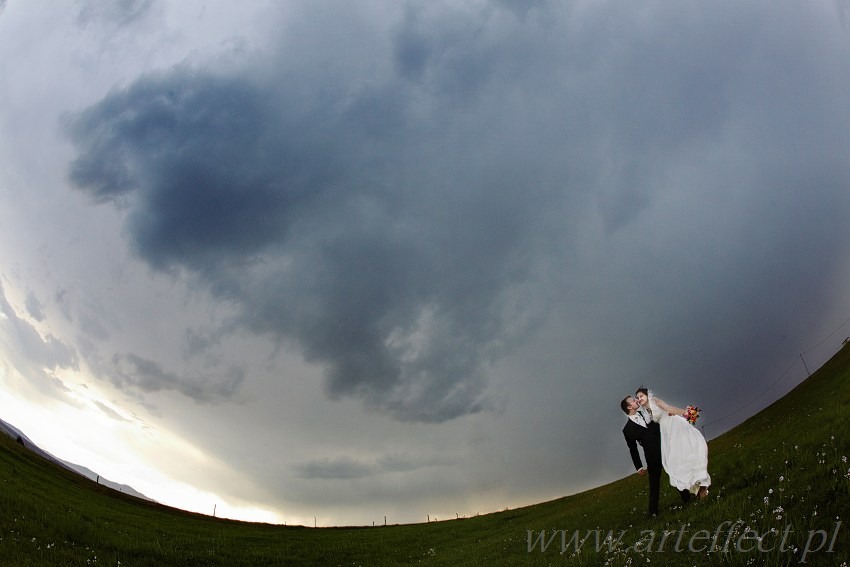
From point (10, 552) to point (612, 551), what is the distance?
20.3 metres

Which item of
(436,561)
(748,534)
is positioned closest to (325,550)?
(436,561)

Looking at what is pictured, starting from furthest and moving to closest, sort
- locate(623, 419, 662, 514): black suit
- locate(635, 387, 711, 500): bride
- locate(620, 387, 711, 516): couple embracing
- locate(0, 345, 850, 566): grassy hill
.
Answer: locate(623, 419, 662, 514): black suit < locate(620, 387, 711, 516): couple embracing < locate(635, 387, 711, 500): bride < locate(0, 345, 850, 566): grassy hill

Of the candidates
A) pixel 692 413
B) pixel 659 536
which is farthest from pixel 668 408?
pixel 659 536

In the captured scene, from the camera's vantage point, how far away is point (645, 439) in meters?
17.4

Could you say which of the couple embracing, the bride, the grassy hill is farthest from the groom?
the grassy hill

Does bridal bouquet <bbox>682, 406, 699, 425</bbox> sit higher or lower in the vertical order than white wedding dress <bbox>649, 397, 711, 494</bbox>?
higher

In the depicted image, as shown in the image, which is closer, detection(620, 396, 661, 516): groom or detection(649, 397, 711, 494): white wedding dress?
detection(649, 397, 711, 494): white wedding dress

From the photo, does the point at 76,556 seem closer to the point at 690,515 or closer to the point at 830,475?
A: the point at 690,515

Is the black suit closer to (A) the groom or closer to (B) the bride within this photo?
(A) the groom

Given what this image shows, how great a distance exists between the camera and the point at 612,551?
11.8m

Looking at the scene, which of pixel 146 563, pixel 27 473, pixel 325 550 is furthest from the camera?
pixel 27 473

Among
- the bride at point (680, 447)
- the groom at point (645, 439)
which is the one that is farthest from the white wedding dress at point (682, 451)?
the groom at point (645, 439)

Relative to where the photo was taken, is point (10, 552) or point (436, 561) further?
point (436, 561)

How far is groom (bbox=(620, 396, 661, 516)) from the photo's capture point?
17297 mm
